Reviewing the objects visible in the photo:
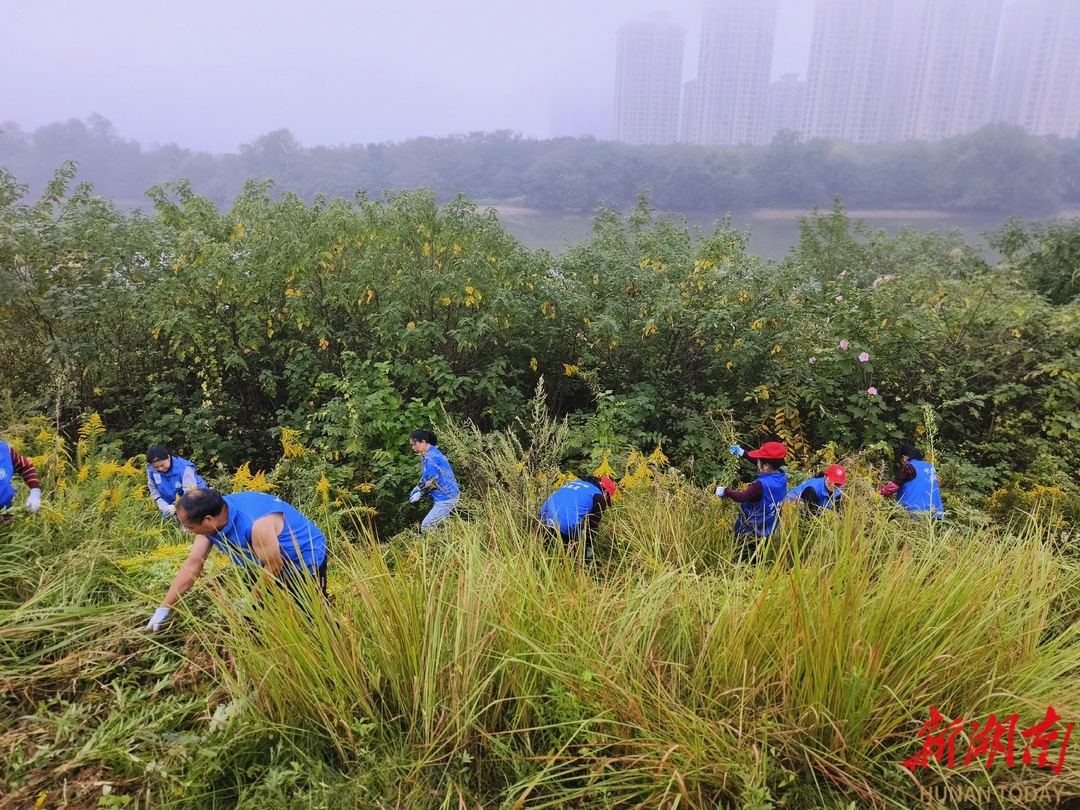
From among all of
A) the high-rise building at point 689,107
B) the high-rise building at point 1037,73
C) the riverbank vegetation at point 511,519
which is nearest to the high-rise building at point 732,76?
the high-rise building at point 689,107

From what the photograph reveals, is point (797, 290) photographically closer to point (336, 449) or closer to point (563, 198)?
point (336, 449)

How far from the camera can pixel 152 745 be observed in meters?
1.97

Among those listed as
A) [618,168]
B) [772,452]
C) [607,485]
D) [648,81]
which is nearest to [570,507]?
[607,485]

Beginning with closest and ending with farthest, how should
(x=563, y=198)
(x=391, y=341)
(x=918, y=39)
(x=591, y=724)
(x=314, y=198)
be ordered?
(x=591, y=724) → (x=391, y=341) → (x=314, y=198) → (x=563, y=198) → (x=918, y=39)

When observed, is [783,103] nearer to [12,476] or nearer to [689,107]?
[689,107]

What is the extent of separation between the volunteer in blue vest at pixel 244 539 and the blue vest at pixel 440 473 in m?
A: 1.77

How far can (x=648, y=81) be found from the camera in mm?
74375

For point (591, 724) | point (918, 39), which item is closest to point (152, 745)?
point (591, 724)

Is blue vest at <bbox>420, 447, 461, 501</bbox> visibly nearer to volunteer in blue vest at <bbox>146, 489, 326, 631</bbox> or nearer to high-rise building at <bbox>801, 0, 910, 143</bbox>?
volunteer in blue vest at <bbox>146, 489, 326, 631</bbox>

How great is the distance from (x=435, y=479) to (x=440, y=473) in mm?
68

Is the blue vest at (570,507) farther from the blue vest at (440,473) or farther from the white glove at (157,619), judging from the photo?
the white glove at (157,619)

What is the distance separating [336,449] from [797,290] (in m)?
5.79

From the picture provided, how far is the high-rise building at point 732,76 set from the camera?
67938 millimetres

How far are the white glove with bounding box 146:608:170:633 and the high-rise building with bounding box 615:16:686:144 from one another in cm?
7381
